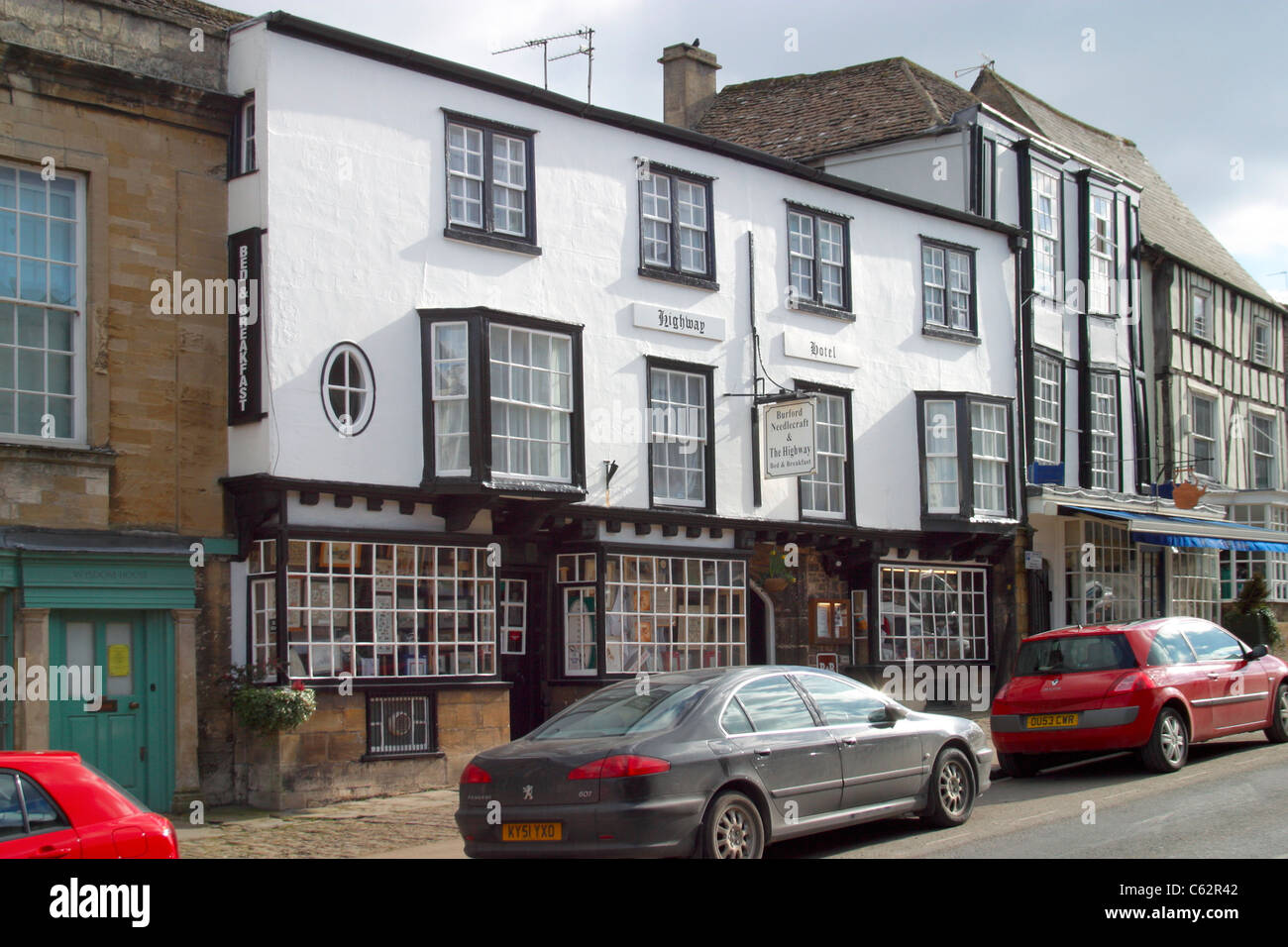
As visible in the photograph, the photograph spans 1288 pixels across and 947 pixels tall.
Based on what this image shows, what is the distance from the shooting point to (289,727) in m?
14.2

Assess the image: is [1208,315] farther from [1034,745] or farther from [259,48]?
[259,48]

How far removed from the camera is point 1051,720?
568 inches

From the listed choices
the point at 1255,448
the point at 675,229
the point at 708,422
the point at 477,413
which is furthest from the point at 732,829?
the point at 1255,448

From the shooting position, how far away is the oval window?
15250mm

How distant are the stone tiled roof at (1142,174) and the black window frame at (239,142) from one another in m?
18.5

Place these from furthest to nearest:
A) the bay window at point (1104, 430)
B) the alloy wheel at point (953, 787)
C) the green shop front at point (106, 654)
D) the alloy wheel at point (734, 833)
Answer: the bay window at point (1104, 430) < the green shop front at point (106, 654) < the alloy wheel at point (953, 787) < the alloy wheel at point (734, 833)

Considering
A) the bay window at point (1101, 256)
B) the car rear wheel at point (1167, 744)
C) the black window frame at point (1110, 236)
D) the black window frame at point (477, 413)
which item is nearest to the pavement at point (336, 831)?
the black window frame at point (477, 413)

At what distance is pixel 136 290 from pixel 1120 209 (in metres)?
20.4

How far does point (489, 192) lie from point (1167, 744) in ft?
32.3

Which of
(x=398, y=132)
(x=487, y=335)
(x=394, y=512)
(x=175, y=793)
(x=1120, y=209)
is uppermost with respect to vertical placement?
(x=1120, y=209)

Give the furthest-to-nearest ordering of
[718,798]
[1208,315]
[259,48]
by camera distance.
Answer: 1. [1208,315]
2. [259,48]
3. [718,798]

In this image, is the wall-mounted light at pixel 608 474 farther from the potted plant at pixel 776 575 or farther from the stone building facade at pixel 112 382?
the stone building facade at pixel 112 382

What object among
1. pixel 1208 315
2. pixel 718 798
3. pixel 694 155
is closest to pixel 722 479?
pixel 694 155

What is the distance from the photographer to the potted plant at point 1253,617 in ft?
90.4
